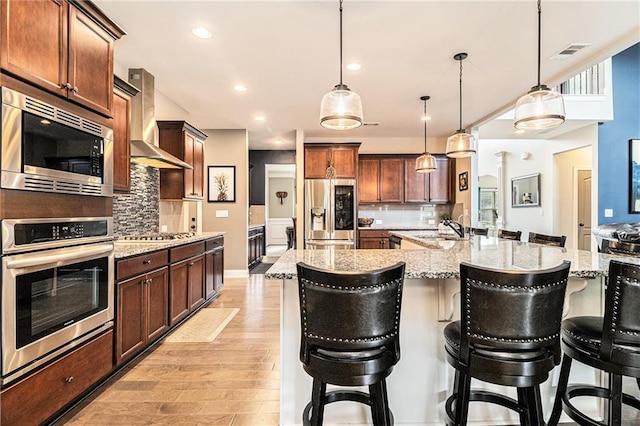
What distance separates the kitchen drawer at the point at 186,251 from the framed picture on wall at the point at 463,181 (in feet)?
15.0

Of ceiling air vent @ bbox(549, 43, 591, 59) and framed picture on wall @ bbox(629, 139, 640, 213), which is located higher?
ceiling air vent @ bbox(549, 43, 591, 59)

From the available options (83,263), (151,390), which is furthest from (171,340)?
(83,263)

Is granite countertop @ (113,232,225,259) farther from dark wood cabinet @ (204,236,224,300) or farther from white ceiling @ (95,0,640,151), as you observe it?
white ceiling @ (95,0,640,151)

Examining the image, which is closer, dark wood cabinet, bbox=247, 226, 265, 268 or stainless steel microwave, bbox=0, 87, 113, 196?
stainless steel microwave, bbox=0, 87, 113, 196

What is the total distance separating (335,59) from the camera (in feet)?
10.6

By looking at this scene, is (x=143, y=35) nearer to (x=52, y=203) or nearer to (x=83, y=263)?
(x=52, y=203)

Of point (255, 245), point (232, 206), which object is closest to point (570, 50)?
point (232, 206)

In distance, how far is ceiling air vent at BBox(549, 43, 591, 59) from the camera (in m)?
2.96

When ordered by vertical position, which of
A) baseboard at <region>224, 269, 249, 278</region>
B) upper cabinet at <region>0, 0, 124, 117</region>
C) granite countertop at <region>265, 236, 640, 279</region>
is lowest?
baseboard at <region>224, 269, 249, 278</region>

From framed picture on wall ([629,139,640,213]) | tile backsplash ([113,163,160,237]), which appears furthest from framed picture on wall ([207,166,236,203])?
framed picture on wall ([629,139,640,213])

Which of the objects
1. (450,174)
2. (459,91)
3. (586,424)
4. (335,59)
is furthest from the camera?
(450,174)

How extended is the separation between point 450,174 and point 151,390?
601cm

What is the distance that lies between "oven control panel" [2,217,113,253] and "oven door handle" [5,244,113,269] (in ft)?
0.13

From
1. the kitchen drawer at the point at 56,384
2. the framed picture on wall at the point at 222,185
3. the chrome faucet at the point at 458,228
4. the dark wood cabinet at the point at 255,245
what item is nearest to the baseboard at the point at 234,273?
the dark wood cabinet at the point at 255,245
